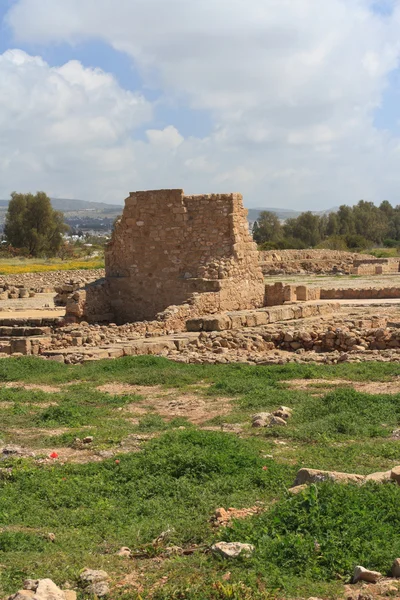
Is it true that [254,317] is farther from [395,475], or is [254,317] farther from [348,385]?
[395,475]

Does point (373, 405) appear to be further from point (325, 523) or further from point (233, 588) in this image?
point (233, 588)

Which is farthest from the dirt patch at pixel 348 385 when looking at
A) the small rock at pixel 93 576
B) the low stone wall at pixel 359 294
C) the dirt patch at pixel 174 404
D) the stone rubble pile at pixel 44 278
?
the stone rubble pile at pixel 44 278

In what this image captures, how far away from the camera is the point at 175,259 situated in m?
19.3

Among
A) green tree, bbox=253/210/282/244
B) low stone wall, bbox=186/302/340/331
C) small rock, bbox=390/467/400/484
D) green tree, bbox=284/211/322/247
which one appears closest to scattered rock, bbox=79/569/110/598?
small rock, bbox=390/467/400/484

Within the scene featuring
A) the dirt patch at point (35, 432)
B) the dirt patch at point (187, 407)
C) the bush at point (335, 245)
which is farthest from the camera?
the bush at point (335, 245)

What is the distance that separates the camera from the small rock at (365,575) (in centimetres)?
436

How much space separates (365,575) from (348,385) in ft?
21.1

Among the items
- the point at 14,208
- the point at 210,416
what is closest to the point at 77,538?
the point at 210,416

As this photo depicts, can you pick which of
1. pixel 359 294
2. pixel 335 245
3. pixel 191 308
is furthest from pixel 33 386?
pixel 335 245

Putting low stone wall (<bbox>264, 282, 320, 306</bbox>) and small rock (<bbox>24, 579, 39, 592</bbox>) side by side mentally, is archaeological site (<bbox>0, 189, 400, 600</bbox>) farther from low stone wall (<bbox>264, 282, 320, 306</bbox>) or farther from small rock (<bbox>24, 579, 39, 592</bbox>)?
low stone wall (<bbox>264, 282, 320, 306</bbox>)

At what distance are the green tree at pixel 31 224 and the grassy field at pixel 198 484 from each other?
54081mm

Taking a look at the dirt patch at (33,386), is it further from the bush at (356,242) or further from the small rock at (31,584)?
the bush at (356,242)

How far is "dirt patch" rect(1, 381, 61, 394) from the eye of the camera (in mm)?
11539

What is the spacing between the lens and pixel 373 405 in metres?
8.86
